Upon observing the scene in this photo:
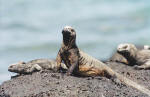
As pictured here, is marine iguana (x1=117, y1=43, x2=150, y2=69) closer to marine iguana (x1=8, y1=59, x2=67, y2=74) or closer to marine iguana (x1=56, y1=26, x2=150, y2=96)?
marine iguana (x1=8, y1=59, x2=67, y2=74)

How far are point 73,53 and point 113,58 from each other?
8.56 m

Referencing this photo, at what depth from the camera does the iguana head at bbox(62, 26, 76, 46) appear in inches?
827

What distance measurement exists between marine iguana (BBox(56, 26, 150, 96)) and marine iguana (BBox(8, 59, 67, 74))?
1952 millimetres

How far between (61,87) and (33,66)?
4.45 meters

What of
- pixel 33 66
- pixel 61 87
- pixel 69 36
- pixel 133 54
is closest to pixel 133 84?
pixel 69 36

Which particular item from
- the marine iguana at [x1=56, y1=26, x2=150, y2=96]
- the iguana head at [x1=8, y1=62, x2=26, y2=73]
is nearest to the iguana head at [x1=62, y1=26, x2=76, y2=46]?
the marine iguana at [x1=56, y1=26, x2=150, y2=96]

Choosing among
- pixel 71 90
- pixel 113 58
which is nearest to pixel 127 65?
pixel 113 58

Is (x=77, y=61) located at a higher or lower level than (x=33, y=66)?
higher

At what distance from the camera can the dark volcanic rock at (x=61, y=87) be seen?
62.1 feet

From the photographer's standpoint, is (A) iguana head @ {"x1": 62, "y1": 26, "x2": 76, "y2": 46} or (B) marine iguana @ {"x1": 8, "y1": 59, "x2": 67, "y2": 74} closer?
(A) iguana head @ {"x1": 62, "y1": 26, "x2": 76, "y2": 46}

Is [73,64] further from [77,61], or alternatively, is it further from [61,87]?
[61,87]

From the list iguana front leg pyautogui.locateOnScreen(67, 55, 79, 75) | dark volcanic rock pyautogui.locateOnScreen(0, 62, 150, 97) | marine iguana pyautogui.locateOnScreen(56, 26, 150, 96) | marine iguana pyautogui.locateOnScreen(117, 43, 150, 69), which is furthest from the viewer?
marine iguana pyautogui.locateOnScreen(117, 43, 150, 69)

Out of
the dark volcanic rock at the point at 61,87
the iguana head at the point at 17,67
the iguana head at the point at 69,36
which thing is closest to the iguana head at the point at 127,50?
the iguana head at the point at 17,67

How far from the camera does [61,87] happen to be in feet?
63.2
